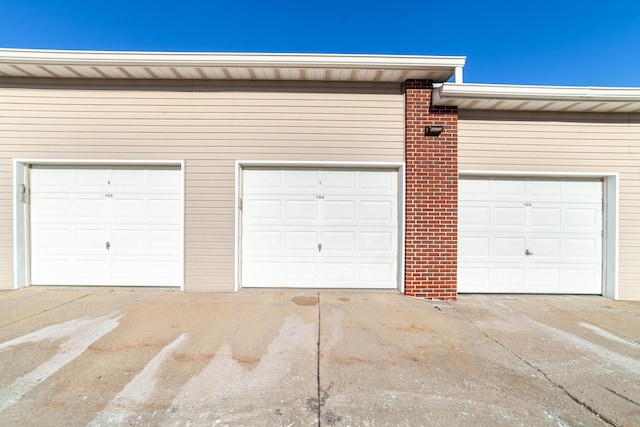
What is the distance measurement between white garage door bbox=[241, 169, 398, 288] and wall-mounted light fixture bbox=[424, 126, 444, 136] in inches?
36.2

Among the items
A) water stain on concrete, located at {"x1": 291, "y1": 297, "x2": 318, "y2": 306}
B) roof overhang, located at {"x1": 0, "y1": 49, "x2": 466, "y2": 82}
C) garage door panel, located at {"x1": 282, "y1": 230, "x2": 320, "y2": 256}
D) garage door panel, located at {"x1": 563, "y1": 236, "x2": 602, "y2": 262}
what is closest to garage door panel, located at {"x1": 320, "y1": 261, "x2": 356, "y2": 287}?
garage door panel, located at {"x1": 282, "y1": 230, "x2": 320, "y2": 256}

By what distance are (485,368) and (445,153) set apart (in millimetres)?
3463

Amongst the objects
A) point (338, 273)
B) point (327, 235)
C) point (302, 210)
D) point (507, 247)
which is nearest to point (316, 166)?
point (302, 210)

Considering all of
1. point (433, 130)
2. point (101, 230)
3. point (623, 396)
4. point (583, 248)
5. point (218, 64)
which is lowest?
point (623, 396)

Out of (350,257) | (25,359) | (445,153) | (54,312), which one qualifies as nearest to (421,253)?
(350,257)

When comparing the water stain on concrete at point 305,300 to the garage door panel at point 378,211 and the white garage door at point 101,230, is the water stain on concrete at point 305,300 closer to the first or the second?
the garage door panel at point 378,211

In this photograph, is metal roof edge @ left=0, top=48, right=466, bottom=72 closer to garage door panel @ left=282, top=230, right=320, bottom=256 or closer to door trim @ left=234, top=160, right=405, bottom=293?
door trim @ left=234, top=160, right=405, bottom=293

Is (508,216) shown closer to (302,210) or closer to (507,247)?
(507,247)

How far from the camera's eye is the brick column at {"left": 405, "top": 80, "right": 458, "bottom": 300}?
4680 millimetres

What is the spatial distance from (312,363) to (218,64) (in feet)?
15.6

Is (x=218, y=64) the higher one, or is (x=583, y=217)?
(x=218, y=64)

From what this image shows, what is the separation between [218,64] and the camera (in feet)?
14.6

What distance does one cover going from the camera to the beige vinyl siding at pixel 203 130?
4.74m

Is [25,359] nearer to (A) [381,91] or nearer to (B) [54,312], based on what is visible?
(B) [54,312]
